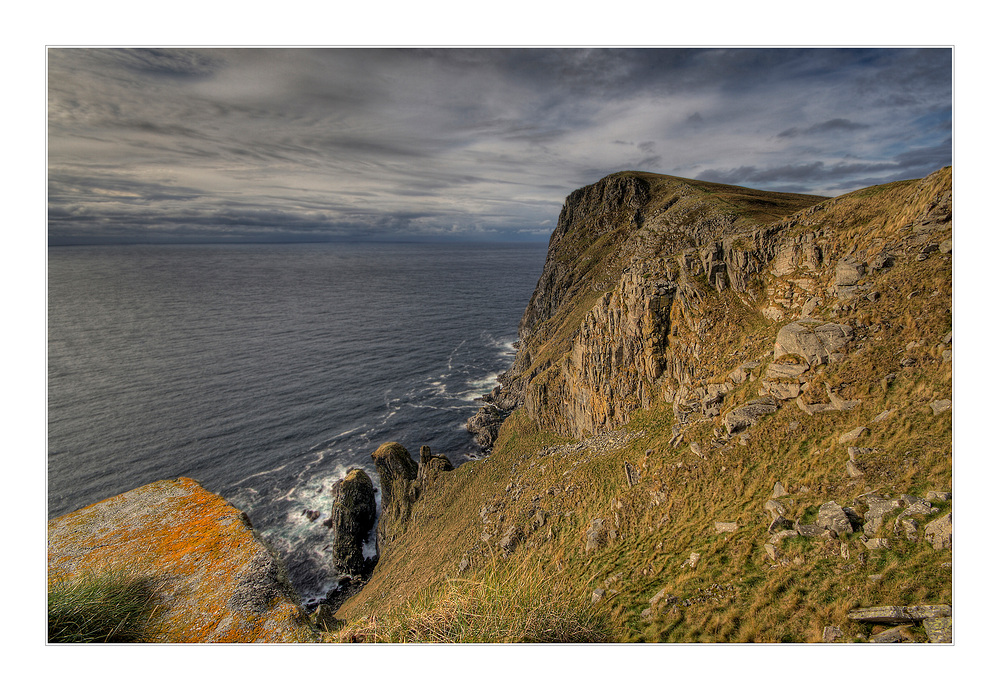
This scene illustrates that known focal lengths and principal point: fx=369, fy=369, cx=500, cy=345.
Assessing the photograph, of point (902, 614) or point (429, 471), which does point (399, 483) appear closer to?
point (429, 471)

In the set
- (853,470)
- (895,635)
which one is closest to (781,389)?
(853,470)

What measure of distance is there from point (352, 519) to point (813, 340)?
3911 cm

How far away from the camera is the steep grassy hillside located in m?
7.61

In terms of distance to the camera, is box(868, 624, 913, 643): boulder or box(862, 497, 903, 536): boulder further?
box(862, 497, 903, 536): boulder

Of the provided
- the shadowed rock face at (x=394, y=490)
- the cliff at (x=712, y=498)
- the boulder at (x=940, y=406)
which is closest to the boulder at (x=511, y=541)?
the cliff at (x=712, y=498)

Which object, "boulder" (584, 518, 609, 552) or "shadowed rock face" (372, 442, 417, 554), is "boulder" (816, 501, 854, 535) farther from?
"shadowed rock face" (372, 442, 417, 554)

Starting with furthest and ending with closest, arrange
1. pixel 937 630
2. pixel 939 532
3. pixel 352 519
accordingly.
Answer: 1. pixel 352 519
2. pixel 939 532
3. pixel 937 630

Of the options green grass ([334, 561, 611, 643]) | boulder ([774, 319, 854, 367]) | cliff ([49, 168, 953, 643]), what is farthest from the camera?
boulder ([774, 319, 854, 367])

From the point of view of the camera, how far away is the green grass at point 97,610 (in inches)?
280

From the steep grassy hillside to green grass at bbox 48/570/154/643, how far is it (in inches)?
183

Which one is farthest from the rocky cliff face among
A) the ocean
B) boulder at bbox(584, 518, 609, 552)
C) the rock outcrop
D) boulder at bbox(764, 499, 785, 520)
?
the ocean

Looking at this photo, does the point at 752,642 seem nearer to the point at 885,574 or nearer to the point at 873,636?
the point at 873,636

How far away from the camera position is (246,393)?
57.2m

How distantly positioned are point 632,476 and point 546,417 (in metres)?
16.6
